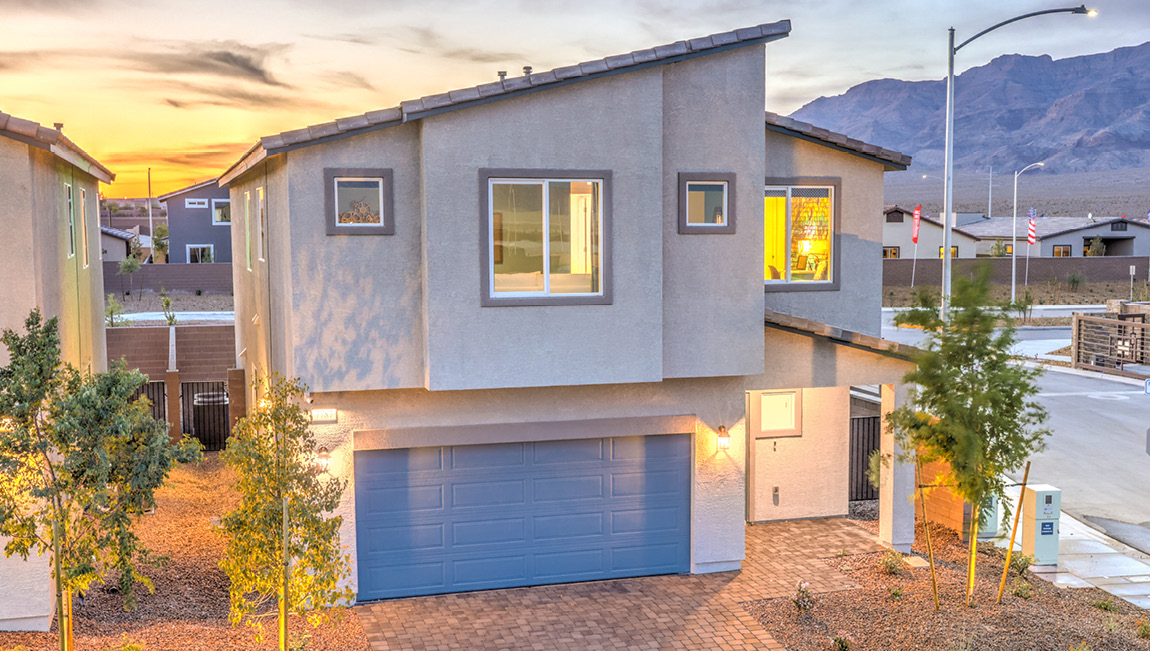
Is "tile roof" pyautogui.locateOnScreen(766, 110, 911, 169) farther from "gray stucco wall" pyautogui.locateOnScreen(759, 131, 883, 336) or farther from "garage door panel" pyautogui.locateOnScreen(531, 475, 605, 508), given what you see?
"garage door panel" pyautogui.locateOnScreen(531, 475, 605, 508)

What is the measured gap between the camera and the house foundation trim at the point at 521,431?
39.5ft

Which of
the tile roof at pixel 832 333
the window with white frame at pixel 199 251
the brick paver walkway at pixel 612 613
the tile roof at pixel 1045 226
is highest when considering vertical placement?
the tile roof at pixel 1045 226

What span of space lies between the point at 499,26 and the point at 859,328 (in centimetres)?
1271

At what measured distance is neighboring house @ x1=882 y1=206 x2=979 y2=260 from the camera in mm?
69188

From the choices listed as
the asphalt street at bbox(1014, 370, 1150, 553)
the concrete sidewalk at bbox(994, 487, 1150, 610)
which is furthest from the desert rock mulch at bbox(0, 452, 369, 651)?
the asphalt street at bbox(1014, 370, 1150, 553)

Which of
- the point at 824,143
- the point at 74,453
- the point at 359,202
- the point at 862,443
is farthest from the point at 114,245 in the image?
the point at 74,453

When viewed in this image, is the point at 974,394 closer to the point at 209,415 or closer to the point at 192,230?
the point at 209,415

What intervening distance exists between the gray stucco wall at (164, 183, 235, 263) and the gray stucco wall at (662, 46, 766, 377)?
5682 cm

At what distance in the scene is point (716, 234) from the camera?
492 inches

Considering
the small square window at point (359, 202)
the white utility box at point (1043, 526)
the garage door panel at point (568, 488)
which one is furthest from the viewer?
the white utility box at point (1043, 526)

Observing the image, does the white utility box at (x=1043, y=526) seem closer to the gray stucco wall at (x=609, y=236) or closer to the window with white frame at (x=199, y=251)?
the gray stucco wall at (x=609, y=236)

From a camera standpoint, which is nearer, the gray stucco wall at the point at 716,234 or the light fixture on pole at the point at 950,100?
the gray stucco wall at the point at 716,234

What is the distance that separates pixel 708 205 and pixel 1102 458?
43.7 feet

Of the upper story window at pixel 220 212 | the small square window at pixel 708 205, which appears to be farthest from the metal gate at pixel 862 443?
the upper story window at pixel 220 212
